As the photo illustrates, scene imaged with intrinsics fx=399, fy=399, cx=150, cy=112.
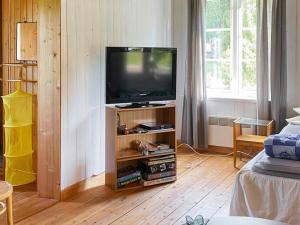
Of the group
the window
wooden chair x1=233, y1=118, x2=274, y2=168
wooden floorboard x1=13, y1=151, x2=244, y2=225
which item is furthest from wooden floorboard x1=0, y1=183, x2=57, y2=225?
the window

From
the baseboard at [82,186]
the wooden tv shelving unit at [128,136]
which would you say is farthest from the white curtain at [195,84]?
the baseboard at [82,186]

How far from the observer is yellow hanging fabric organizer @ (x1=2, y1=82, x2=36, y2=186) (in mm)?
3932

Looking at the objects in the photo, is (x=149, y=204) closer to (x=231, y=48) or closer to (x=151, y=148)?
(x=151, y=148)

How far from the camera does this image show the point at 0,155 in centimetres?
496

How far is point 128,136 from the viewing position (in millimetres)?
4102

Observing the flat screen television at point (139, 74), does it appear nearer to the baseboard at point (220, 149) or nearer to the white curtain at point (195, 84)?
the white curtain at point (195, 84)

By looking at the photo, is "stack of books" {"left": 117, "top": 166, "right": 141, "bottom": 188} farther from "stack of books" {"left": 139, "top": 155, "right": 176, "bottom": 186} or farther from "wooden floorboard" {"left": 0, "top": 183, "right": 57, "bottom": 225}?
"wooden floorboard" {"left": 0, "top": 183, "right": 57, "bottom": 225}

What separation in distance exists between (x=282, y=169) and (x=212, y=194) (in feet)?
4.97

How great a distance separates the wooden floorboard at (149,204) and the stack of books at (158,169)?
0.26 ft

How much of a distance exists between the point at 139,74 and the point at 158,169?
0.98 meters

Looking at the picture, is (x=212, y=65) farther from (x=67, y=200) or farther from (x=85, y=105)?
(x=67, y=200)

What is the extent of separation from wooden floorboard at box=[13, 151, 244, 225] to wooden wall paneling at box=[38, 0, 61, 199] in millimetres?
298

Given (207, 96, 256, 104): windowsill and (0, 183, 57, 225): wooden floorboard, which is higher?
(207, 96, 256, 104): windowsill

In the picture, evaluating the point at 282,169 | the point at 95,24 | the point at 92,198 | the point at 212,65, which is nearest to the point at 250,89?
the point at 212,65
